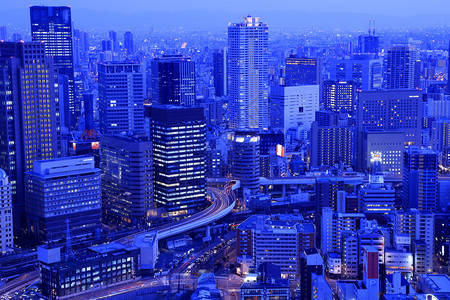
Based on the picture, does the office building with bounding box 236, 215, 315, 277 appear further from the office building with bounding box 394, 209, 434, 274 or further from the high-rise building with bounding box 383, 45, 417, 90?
the high-rise building with bounding box 383, 45, 417, 90

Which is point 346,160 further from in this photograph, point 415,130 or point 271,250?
point 271,250

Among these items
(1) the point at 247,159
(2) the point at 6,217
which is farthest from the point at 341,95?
(2) the point at 6,217

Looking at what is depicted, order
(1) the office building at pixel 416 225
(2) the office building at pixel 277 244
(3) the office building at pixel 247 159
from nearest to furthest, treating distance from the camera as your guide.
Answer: (2) the office building at pixel 277 244 < (1) the office building at pixel 416 225 < (3) the office building at pixel 247 159

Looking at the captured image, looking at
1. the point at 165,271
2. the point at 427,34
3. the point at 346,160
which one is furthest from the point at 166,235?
the point at 427,34

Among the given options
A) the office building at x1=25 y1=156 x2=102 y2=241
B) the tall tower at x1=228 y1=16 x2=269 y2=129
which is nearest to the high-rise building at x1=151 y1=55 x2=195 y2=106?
the tall tower at x1=228 y1=16 x2=269 y2=129

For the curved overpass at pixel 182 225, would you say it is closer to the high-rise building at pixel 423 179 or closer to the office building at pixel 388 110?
the high-rise building at pixel 423 179

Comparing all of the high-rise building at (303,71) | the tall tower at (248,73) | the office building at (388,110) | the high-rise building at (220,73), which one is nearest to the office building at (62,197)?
the office building at (388,110)
